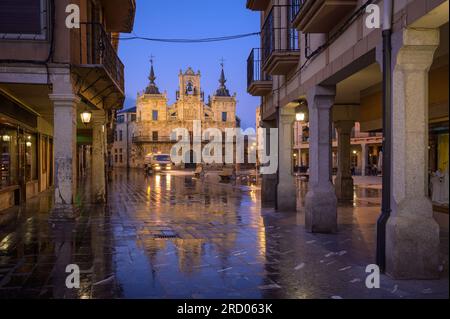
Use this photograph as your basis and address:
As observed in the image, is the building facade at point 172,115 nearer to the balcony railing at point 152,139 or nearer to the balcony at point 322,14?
the balcony railing at point 152,139

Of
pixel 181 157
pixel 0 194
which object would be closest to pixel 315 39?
pixel 0 194

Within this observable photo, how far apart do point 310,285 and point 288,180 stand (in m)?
8.42

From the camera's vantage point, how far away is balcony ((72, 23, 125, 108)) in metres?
12.3

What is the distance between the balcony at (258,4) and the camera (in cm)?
1579

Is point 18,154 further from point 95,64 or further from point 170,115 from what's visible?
point 170,115

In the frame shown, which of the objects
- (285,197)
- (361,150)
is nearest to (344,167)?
(285,197)

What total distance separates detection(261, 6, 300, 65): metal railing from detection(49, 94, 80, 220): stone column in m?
5.35

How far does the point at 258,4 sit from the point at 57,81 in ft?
24.9

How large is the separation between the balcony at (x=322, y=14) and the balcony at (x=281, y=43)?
8.14 feet

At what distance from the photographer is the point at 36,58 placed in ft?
37.8

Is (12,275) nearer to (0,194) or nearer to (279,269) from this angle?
(279,269)

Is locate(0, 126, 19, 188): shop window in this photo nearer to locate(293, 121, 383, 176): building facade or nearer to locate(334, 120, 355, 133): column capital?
locate(334, 120, 355, 133): column capital

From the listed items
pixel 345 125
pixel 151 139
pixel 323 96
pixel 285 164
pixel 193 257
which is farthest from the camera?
pixel 151 139

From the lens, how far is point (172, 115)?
9038cm
